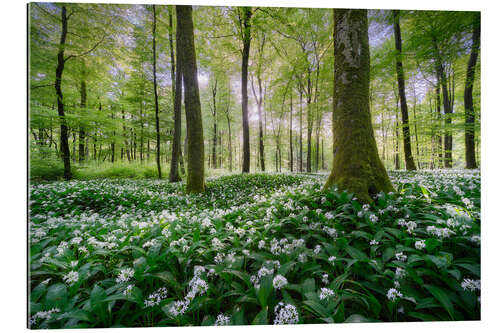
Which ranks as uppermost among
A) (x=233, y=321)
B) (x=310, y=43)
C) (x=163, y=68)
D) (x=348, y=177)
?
(x=310, y=43)

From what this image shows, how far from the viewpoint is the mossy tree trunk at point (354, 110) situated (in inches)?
105

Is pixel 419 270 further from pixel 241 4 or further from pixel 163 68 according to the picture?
pixel 163 68

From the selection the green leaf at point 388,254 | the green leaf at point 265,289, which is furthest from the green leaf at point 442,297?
the green leaf at point 265,289

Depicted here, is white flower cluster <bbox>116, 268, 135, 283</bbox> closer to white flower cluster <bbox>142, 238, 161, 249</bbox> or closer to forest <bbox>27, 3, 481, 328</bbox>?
forest <bbox>27, 3, 481, 328</bbox>

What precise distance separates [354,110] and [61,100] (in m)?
5.91

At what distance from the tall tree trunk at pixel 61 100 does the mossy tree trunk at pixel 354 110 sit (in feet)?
13.1

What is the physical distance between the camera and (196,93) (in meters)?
5.30

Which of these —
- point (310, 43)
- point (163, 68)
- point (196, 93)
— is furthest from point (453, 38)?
point (163, 68)

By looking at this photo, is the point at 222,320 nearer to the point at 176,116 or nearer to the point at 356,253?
the point at 356,253

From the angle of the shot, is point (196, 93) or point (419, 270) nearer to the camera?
point (419, 270)

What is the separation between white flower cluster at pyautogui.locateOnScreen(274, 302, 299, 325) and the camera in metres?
1.20

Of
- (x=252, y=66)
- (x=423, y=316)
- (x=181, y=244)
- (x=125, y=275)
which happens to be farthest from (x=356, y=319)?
(x=252, y=66)

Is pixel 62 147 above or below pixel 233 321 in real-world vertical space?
above
